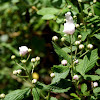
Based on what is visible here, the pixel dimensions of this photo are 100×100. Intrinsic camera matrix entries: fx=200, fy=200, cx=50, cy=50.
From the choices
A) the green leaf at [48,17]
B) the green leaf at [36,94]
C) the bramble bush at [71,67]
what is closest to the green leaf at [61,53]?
the bramble bush at [71,67]

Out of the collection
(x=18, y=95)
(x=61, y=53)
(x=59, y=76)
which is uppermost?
(x=61, y=53)

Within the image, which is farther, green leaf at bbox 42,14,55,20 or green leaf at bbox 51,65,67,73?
green leaf at bbox 42,14,55,20

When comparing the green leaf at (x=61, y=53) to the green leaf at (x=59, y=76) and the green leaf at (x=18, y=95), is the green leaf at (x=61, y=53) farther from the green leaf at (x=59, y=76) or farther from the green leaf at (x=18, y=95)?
the green leaf at (x=18, y=95)

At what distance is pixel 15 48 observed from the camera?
3.41 meters

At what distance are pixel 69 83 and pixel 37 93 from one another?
0.26 meters

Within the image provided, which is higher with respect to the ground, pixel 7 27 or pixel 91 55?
pixel 91 55

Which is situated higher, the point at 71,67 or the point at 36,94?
the point at 71,67

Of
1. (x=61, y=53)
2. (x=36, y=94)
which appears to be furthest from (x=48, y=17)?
(x=36, y=94)

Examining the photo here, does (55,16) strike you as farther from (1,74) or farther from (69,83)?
(1,74)

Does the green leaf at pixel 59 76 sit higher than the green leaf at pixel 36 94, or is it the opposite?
the green leaf at pixel 59 76

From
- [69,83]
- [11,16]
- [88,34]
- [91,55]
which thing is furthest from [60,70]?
[11,16]

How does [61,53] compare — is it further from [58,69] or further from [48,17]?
[48,17]

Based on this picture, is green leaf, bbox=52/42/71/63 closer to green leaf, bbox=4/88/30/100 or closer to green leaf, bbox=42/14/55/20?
green leaf, bbox=4/88/30/100

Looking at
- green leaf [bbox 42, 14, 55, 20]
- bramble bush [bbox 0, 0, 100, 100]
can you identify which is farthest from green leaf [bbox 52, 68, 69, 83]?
green leaf [bbox 42, 14, 55, 20]
